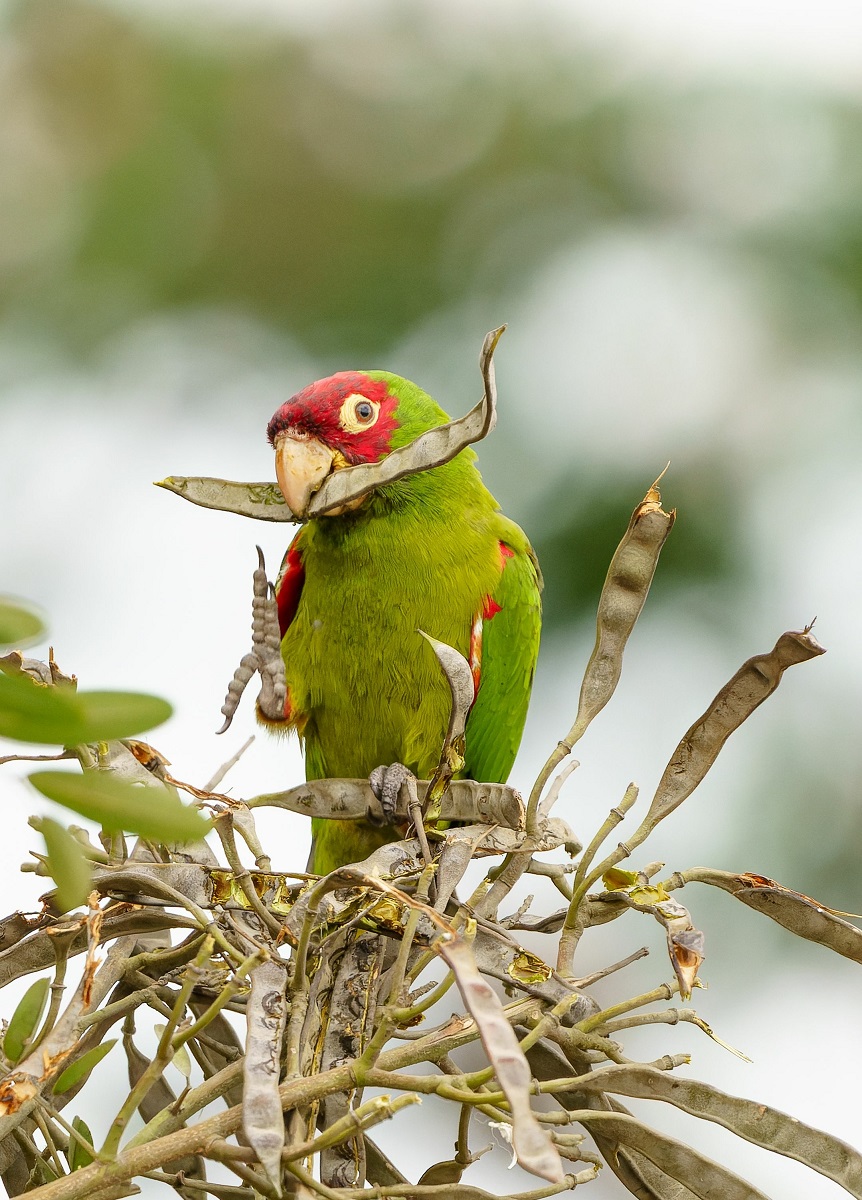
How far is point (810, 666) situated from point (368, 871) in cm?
285

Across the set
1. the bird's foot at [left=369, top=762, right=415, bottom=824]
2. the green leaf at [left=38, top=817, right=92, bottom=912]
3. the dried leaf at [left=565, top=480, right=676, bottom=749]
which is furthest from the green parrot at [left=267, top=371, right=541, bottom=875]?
the green leaf at [left=38, top=817, right=92, bottom=912]

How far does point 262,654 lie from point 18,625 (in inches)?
48.0

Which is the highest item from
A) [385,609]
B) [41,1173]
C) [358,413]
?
[358,413]

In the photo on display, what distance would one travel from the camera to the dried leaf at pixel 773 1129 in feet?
3.18

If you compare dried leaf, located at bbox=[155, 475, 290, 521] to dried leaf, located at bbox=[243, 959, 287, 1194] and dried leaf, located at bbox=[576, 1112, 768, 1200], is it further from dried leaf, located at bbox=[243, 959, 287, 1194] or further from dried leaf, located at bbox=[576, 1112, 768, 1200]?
dried leaf, located at bbox=[576, 1112, 768, 1200]

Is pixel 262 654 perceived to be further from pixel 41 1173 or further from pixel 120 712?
pixel 120 712

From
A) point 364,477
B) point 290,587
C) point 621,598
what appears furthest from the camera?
point 290,587

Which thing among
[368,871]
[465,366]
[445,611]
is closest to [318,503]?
[445,611]

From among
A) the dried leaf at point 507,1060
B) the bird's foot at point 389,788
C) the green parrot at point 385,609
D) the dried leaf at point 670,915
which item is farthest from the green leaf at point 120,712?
the green parrot at point 385,609

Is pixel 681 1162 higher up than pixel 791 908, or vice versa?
pixel 791 908

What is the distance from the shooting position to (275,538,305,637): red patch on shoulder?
2.34 meters

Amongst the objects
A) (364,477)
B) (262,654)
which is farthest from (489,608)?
(364,477)

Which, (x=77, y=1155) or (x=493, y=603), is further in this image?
(x=493, y=603)

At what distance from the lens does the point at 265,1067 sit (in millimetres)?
832
